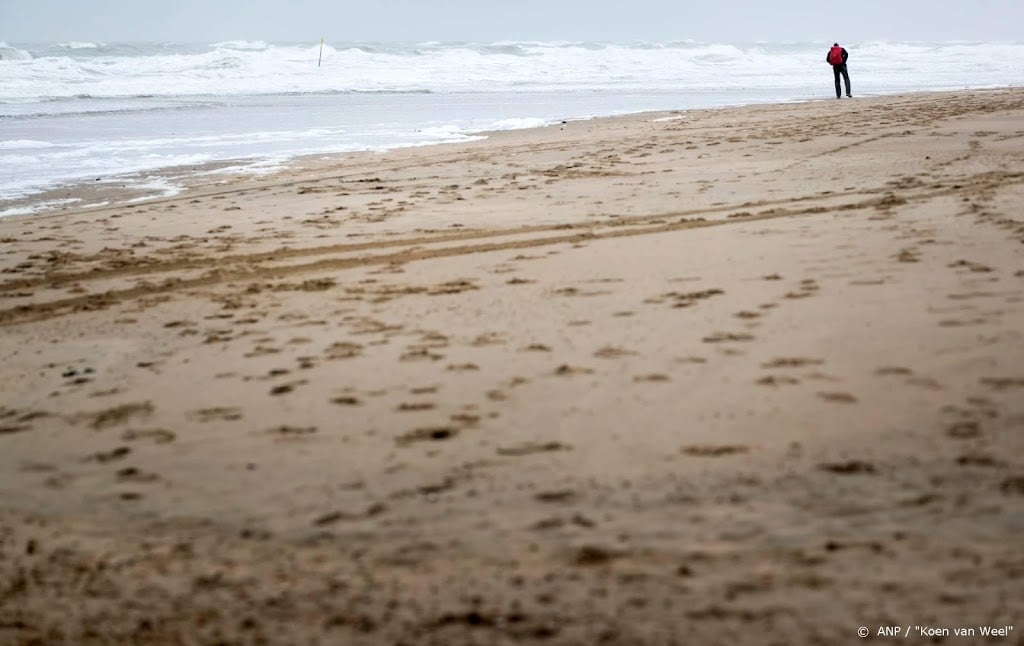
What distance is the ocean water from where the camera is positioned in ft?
50.2

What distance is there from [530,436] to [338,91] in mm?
35022

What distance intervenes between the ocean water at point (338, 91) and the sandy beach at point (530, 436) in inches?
235

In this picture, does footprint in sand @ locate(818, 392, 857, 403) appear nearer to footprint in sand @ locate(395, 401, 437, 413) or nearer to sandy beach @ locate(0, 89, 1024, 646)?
sandy beach @ locate(0, 89, 1024, 646)

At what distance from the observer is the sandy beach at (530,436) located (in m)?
2.54

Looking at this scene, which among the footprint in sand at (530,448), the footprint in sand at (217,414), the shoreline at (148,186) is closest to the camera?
the footprint in sand at (530,448)

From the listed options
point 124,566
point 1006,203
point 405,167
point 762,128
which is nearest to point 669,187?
point 1006,203

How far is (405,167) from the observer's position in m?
12.2

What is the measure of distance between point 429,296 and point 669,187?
4372mm

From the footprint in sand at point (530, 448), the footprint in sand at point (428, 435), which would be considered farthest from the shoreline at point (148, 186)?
the footprint in sand at point (530, 448)

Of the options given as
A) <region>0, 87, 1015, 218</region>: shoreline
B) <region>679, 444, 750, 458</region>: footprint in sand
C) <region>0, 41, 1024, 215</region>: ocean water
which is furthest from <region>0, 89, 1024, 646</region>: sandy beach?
<region>0, 41, 1024, 215</region>: ocean water

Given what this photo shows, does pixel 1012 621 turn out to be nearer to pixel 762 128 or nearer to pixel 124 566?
pixel 124 566

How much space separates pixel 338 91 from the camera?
3688 centimetres

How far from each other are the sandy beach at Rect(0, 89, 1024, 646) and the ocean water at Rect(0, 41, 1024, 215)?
598 cm

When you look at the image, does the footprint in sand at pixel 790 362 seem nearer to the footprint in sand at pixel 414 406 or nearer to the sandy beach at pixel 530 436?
the sandy beach at pixel 530 436
